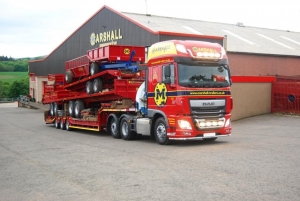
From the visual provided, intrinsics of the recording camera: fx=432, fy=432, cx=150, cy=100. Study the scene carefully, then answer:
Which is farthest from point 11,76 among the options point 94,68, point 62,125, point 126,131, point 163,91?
point 163,91

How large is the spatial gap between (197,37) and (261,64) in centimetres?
690

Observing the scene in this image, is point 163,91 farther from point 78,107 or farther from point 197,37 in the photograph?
point 197,37

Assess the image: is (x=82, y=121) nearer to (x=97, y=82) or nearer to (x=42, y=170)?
(x=97, y=82)

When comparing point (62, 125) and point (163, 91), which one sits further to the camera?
point (62, 125)

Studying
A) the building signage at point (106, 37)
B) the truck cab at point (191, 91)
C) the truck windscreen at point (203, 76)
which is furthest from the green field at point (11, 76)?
the truck windscreen at point (203, 76)

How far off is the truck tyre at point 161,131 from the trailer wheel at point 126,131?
5.79 feet

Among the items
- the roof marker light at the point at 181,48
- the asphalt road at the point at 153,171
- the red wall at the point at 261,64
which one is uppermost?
the red wall at the point at 261,64

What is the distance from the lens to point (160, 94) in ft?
47.9

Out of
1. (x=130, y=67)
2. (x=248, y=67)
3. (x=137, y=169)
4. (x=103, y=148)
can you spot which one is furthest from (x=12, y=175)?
(x=248, y=67)

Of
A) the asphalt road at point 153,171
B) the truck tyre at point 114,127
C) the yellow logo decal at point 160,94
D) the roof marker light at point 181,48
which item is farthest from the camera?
the truck tyre at point 114,127

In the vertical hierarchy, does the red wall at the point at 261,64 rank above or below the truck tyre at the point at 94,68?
above

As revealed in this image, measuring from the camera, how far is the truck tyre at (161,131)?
14.4 metres

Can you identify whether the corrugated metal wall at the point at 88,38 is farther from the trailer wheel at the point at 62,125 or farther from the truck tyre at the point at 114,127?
the truck tyre at the point at 114,127

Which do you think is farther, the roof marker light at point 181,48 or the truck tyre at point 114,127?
the truck tyre at point 114,127
